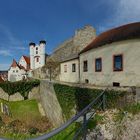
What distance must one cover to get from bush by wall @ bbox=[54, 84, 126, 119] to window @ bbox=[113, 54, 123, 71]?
21.2 ft

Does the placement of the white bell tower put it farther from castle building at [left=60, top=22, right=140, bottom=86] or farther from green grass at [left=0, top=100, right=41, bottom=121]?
castle building at [left=60, top=22, right=140, bottom=86]

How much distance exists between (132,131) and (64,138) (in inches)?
94.7

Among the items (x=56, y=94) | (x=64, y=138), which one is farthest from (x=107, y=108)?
(x=56, y=94)

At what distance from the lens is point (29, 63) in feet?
235

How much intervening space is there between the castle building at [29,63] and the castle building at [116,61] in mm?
36415

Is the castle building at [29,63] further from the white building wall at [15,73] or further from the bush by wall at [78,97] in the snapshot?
the bush by wall at [78,97]

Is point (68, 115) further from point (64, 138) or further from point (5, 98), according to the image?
point (5, 98)

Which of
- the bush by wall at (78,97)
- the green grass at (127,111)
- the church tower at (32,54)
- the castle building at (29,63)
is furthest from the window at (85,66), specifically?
the church tower at (32,54)

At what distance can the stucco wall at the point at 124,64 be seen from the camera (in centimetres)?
2055

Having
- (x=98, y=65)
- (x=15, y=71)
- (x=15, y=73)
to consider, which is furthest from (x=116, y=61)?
(x=15, y=71)

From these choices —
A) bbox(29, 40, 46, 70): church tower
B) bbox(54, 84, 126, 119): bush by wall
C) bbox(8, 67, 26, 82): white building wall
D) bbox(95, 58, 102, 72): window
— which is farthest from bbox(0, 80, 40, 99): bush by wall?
bbox(8, 67, 26, 82): white building wall

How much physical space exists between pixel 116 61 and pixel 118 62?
288mm

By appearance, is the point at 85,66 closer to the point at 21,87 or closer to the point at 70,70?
the point at 70,70

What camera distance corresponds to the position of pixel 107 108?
9547 mm
